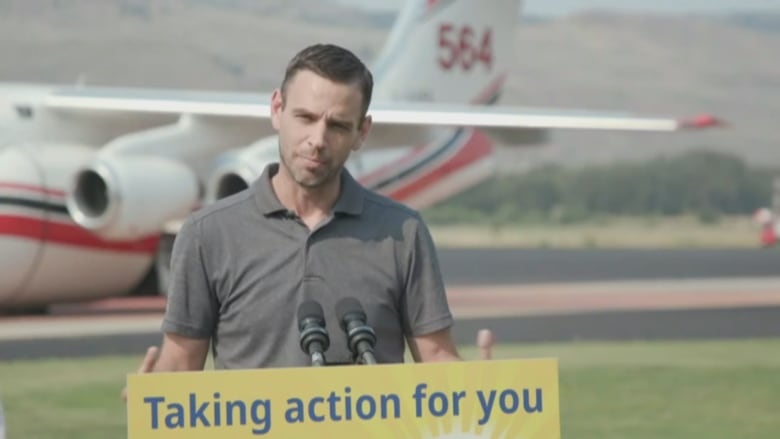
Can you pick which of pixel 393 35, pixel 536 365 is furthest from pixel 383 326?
pixel 393 35

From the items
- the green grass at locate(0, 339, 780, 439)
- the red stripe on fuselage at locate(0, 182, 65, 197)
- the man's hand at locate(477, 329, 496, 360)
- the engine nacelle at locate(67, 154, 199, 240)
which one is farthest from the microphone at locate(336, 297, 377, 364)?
the engine nacelle at locate(67, 154, 199, 240)

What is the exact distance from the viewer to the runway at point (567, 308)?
18141 millimetres

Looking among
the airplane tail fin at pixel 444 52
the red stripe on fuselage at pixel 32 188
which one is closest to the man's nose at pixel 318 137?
the red stripe on fuselage at pixel 32 188

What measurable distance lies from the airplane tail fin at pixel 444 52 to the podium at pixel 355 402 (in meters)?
21.7

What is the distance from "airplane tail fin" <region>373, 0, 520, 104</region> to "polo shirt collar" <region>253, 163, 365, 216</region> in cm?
2119

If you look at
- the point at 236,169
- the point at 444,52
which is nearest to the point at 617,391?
the point at 236,169

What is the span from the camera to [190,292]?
4.34m

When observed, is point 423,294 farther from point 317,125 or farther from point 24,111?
point 24,111

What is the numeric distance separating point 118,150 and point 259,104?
1.64 m

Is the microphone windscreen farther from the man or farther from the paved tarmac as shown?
the paved tarmac

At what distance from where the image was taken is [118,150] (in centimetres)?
2088

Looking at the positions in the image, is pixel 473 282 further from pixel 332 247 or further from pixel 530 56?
pixel 530 56

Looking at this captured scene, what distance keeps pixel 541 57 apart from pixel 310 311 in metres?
109

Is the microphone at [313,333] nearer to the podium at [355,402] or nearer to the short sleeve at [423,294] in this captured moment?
the podium at [355,402]
